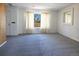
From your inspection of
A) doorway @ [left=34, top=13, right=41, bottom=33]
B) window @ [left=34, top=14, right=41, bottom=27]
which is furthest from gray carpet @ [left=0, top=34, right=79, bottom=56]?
window @ [left=34, top=14, right=41, bottom=27]

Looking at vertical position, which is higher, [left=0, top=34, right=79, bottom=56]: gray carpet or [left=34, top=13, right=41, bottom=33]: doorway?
[left=34, top=13, right=41, bottom=33]: doorway

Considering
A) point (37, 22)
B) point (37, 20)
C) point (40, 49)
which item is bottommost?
point (40, 49)

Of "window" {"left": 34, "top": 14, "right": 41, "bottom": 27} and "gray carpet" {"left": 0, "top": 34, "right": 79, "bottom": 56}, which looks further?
"window" {"left": 34, "top": 14, "right": 41, "bottom": 27}

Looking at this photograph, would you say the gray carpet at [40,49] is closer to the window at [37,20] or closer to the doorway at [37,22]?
the doorway at [37,22]

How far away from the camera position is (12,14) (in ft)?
36.1

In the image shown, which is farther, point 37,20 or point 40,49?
point 37,20

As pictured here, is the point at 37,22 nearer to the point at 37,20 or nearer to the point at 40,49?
the point at 37,20

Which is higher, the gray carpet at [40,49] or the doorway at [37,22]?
the doorway at [37,22]

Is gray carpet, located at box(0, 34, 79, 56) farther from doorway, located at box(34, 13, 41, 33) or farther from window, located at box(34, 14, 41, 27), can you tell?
window, located at box(34, 14, 41, 27)

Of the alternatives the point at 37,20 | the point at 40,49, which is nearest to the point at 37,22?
the point at 37,20

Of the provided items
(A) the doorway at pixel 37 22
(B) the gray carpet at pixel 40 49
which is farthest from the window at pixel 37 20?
(B) the gray carpet at pixel 40 49

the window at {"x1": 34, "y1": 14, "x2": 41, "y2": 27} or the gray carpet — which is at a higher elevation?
the window at {"x1": 34, "y1": 14, "x2": 41, "y2": 27}

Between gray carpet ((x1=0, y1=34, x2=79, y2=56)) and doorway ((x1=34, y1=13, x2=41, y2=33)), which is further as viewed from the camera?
doorway ((x1=34, y1=13, x2=41, y2=33))

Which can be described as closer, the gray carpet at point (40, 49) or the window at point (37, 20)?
the gray carpet at point (40, 49)
